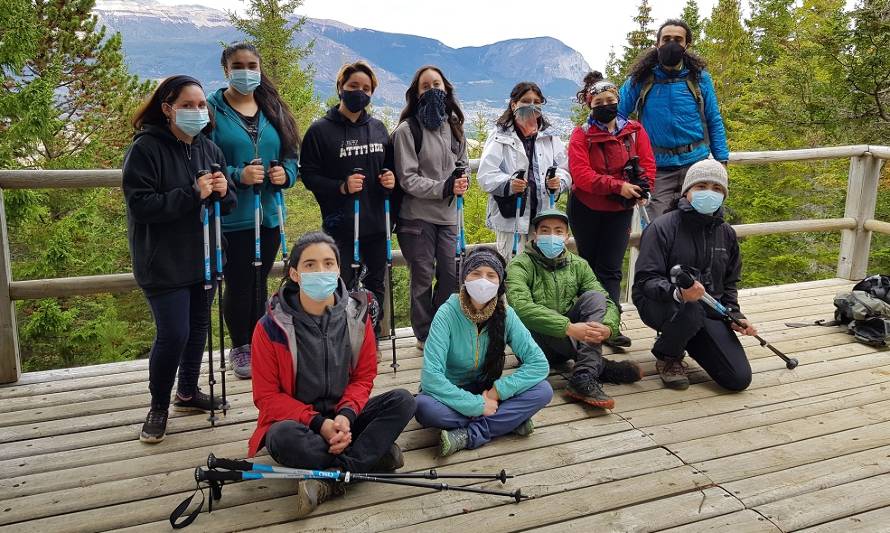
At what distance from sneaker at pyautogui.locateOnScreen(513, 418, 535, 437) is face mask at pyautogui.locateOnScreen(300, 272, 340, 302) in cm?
125

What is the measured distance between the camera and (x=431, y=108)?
15.1 ft

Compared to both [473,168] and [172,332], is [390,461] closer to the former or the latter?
[172,332]

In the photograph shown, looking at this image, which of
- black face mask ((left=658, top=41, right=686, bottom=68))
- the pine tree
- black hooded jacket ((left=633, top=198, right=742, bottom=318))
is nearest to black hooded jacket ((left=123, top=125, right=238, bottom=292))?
black hooded jacket ((left=633, top=198, right=742, bottom=318))

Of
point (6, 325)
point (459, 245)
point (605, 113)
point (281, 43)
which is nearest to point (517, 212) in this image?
point (459, 245)

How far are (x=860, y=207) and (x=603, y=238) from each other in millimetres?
3292

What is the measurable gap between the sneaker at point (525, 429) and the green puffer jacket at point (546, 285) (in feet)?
2.37

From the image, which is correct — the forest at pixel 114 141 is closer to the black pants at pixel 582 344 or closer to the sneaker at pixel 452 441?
the black pants at pixel 582 344

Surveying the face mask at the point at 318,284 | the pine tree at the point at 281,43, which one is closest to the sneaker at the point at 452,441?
the face mask at the point at 318,284

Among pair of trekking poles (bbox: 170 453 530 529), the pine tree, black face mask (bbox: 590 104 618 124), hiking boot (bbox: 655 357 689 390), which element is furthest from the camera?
the pine tree

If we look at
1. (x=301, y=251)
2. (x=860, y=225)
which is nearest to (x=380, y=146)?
(x=301, y=251)

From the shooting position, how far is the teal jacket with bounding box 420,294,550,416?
12.1ft

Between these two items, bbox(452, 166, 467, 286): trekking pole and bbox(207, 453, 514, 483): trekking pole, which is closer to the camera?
bbox(207, 453, 514, 483): trekking pole

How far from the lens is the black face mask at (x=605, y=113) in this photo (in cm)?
472

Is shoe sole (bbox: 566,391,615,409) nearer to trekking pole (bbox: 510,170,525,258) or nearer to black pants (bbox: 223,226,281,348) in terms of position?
trekking pole (bbox: 510,170,525,258)
